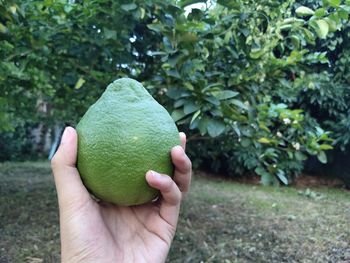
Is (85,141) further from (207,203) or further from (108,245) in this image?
(207,203)

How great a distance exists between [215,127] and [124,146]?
1231 mm

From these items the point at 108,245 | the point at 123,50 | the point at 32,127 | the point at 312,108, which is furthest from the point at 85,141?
the point at 32,127

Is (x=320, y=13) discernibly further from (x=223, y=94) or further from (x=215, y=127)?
(x=215, y=127)

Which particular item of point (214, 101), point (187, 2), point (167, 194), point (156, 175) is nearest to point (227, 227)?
point (214, 101)

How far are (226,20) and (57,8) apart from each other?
1.18 meters

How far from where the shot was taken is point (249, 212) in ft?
16.1

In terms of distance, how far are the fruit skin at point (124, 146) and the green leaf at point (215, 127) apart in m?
1.08

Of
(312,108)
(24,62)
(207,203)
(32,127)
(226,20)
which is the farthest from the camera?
(32,127)

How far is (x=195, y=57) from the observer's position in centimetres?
263

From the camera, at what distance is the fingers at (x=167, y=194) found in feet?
3.46

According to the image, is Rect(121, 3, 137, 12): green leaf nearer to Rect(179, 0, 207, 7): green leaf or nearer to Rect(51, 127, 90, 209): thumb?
Rect(179, 0, 207, 7): green leaf

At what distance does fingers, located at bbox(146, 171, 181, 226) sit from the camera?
1.05 metres

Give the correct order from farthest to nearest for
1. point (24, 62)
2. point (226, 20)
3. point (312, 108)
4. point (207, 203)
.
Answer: point (312, 108)
point (207, 203)
point (24, 62)
point (226, 20)

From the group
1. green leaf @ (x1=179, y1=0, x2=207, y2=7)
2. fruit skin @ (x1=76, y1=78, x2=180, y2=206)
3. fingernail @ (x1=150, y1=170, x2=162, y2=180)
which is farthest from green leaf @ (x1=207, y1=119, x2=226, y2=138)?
fingernail @ (x1=150, y1=170, x2=162, y2=180)
